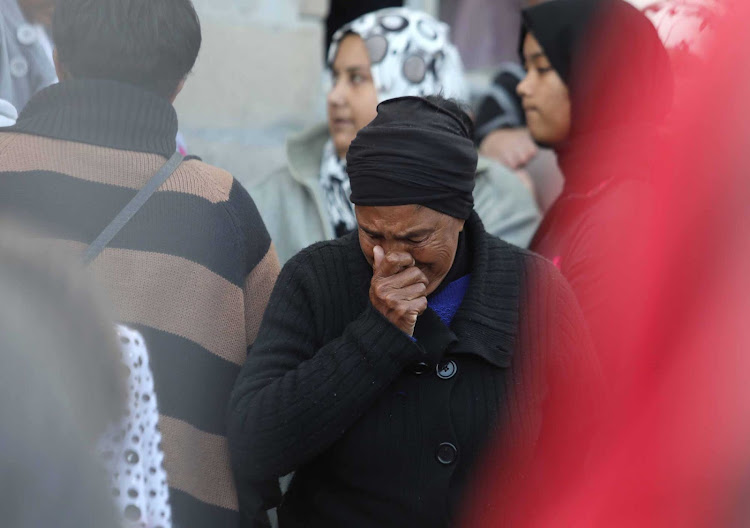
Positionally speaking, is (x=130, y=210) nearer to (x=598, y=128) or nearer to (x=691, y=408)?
(x=691, y=408)

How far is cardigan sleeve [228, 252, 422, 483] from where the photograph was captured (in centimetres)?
199

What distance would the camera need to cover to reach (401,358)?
6.56 feet

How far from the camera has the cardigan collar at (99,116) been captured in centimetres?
206

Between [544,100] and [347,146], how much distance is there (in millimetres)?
831

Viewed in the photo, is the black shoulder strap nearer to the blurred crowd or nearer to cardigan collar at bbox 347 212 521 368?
the blurred crowd

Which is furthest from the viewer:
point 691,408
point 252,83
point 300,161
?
point 252,83

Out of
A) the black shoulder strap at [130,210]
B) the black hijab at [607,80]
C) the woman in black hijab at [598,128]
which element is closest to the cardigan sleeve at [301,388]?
the black shoulder strap at [130,210]

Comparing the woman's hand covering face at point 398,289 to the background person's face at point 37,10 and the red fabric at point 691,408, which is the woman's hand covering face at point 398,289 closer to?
the red fabric at point 691,408

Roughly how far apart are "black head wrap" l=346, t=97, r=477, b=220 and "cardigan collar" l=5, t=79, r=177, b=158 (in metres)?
0.45

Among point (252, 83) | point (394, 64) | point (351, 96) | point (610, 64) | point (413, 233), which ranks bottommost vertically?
point (252, 83)

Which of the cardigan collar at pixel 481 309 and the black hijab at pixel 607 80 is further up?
the black hijab at pixel 607 80

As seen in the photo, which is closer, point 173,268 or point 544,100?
point 173,268

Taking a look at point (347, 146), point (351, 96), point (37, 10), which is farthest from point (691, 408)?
point (37, 10)

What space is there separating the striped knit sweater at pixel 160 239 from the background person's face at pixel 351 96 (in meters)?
1.50
